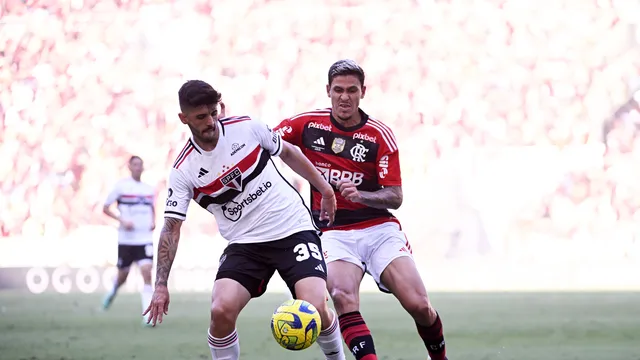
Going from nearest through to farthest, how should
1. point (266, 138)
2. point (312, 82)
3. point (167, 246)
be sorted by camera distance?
point (167, 246) → point (266, 138) → point (312, 82)

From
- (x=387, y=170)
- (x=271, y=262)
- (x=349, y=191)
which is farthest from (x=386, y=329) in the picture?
(x=271, y=262)

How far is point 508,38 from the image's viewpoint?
1933cm

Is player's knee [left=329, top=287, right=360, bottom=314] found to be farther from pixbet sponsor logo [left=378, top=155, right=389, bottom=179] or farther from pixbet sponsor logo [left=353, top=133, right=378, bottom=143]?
pixbet sponsor logo [left=353, top=133, right=378, bottom=143]

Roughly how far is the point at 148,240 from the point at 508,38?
9261mm

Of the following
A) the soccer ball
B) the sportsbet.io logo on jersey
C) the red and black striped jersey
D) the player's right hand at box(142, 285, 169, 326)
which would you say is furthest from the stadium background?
the player's right hand at box(142, 285, 169, 326)

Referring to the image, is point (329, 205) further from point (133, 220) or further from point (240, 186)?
point (133, 220)

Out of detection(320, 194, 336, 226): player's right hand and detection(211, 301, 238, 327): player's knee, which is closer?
detection(211, 301, 238, 327): player's knee

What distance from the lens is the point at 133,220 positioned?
43.4ft

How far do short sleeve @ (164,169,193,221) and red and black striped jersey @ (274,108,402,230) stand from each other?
43.4 inches

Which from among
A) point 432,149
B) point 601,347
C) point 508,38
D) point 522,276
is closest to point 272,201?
point 601,347

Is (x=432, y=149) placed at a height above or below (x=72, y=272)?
above

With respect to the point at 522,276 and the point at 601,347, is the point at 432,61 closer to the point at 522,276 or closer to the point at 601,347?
the point at 522,276

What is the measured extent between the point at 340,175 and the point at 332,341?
1.06 m

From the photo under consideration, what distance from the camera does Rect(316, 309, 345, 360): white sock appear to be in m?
5.74
